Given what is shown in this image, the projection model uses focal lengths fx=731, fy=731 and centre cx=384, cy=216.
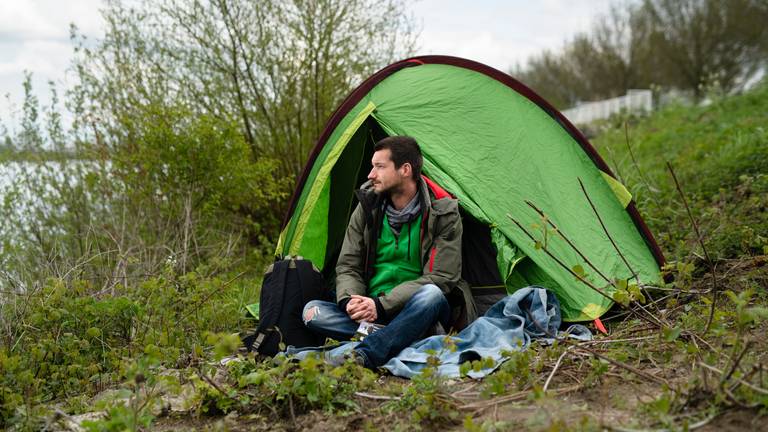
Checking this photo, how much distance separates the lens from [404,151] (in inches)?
159

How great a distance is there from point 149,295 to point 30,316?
2.10 ft

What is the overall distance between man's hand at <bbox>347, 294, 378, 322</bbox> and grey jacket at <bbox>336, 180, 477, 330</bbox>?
49 millimetres

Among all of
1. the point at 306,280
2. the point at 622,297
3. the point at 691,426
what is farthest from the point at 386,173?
the point at 691,426

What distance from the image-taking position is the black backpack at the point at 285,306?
12.5 feet

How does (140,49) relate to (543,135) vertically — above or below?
above

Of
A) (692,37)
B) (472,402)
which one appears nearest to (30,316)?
(472,402)

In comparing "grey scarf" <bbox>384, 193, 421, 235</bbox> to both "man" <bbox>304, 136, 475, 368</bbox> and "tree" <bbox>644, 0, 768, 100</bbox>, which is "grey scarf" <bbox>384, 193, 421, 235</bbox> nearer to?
"man" <bbox>304, 136, 475, 368</bbox>

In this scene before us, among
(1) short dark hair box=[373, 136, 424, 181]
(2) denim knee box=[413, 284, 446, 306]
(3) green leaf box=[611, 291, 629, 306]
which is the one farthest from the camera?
(1) short dark hair box=[373, 136, 424, 181]

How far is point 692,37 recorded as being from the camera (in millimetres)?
16734

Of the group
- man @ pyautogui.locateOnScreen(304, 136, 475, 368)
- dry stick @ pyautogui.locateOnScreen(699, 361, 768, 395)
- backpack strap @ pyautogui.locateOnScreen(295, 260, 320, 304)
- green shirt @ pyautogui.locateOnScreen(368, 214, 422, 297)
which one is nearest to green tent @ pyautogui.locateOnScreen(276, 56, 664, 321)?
man @ pyautogui.locateOnScreen(304, 136, 475, 368)

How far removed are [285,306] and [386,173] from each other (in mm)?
905

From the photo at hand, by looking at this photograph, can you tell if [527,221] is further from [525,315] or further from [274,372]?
[274,372]

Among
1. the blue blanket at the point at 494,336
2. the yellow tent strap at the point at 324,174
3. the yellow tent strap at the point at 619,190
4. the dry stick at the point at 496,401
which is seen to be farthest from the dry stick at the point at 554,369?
the yellow tent strap at the point at 324,174

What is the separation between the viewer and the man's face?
13.2ft
